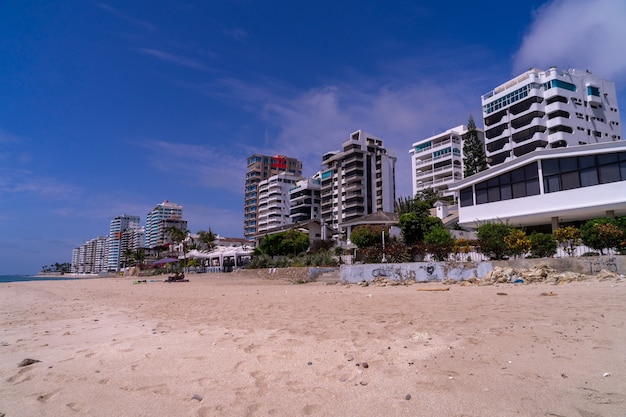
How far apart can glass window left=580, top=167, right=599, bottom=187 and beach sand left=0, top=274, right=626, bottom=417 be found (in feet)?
57.9

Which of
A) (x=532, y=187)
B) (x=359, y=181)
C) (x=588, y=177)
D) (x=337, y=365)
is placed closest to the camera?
(x=337, y=365)

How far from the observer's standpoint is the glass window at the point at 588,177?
21612mm

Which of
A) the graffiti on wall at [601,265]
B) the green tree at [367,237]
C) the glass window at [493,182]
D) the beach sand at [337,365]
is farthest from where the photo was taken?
the green tree at [367,237]

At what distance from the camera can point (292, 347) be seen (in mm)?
5082

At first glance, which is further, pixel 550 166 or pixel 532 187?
pixel 532 187

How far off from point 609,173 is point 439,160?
6083 centimetres

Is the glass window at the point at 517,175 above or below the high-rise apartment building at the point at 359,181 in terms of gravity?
below

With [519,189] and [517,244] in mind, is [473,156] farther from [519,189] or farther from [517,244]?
[517,244]

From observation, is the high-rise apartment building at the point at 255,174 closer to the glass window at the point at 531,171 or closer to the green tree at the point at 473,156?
the green tree at the point at 473,156

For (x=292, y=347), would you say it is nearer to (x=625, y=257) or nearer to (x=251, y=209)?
(x=625, y=257)

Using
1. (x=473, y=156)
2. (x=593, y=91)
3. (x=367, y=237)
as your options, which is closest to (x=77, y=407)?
(x=367, y=237)

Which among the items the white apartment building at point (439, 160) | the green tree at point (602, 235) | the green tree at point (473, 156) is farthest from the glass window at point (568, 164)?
the white apartment building at point (439, 160)

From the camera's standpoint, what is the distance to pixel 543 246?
593 inches

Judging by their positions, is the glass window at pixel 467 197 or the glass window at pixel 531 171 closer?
the glass window at pixel 531 171
